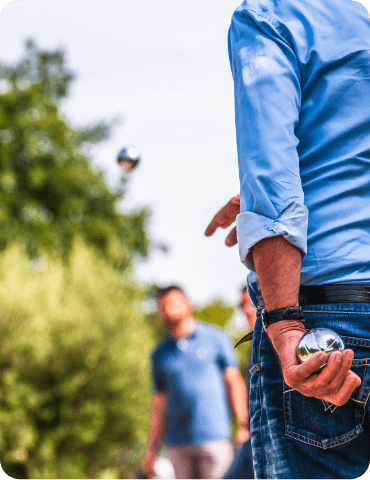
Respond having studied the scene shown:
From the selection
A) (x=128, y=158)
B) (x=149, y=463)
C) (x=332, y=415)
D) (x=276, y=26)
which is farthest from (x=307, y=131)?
(x=149, y=463)

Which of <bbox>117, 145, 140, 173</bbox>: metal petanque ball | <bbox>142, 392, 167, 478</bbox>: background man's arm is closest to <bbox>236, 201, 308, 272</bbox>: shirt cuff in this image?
<bbox>117, 145, 140, 173</bbox>: metal petanque ball

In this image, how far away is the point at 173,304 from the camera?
6020 millimetres

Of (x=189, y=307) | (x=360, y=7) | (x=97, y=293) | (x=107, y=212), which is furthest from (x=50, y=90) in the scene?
(x=360, y=7)

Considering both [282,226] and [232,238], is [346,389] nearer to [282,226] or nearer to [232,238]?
[282,226]

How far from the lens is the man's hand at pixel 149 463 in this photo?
598 cm

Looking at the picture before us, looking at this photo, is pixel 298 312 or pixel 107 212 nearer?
pixel 298 312

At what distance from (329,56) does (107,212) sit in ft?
79.8

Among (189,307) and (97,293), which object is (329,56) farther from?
(97,293)

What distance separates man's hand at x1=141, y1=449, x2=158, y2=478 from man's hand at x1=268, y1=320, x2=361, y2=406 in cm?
513

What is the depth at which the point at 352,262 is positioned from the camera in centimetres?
131

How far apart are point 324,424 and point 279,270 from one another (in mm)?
331

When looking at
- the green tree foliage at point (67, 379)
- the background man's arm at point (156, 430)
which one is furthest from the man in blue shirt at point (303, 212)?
the green tree foliage at point (67, 379)

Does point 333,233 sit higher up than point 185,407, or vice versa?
point 333,233

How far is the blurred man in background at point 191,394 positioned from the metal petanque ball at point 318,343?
15.3 feet
